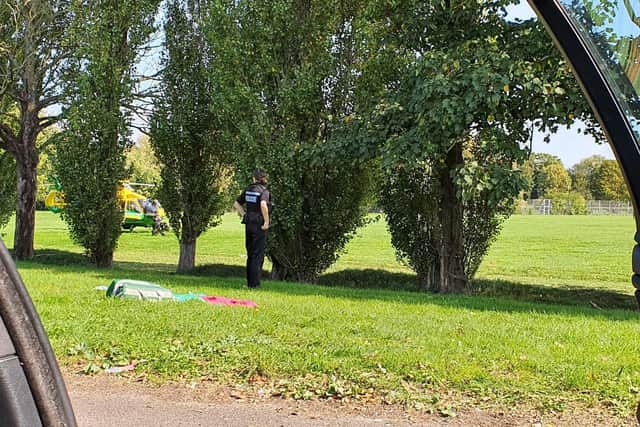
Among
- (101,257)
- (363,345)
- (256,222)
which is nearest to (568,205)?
(101,257)

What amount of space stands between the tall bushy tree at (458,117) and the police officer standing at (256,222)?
2372mm

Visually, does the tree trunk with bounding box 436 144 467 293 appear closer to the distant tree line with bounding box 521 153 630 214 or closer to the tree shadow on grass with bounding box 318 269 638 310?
the tree shadow on grass with bounding box 318 269 638 310

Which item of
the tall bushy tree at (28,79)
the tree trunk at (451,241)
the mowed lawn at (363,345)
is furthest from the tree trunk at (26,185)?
the tree trunk at (451,241)

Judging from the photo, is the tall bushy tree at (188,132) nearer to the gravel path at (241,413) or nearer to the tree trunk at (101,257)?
the tree trunk at (101,257)

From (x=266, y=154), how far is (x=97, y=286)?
509cm

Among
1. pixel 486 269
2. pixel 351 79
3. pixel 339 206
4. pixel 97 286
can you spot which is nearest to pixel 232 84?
pixel 351 79

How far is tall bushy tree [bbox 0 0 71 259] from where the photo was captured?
15.0m

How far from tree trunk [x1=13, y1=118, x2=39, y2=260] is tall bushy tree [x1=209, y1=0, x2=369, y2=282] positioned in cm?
697

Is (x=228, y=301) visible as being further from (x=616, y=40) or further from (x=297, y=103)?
(x=616, y=40)

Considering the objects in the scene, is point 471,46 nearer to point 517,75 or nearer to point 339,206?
point 517,75

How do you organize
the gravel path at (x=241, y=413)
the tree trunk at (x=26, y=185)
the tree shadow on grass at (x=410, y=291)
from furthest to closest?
1. the tree trunk at (x=26, y=185)
2. the tree shadow on grass at (x=410, y=291)
3. the gravel path at (x=241, y=413)

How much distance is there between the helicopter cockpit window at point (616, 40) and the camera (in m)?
1.44

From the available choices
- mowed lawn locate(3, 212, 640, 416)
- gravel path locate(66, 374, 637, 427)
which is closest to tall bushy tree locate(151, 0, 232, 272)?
Result: mowed lawn locate(3, 212, 640, 416)

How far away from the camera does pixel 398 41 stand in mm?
12352
